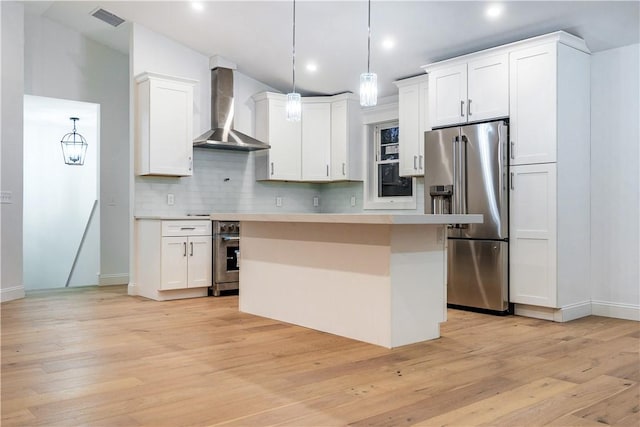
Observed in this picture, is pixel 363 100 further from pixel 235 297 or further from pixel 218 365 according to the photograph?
pixel 235 297

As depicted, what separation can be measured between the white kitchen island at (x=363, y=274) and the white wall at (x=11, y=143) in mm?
2573

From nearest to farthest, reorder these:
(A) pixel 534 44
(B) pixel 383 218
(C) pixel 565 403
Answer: (C) pixel 565 403
(B) pixel 383 218
(A) pixel 534 44

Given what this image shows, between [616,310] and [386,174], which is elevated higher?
[386,174]

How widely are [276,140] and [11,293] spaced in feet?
10.8

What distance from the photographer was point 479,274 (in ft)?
15.3

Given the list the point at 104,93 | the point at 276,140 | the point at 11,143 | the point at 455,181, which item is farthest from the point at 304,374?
the point at 104,93

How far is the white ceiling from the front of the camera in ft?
13.8

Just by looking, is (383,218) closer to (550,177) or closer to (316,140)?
(550,177)

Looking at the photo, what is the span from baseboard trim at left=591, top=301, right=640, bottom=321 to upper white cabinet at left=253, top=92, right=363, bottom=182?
3164 mm

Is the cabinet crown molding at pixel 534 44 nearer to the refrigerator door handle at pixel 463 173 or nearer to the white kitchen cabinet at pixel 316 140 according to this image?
the refrigerator door handle at pixel 463 173

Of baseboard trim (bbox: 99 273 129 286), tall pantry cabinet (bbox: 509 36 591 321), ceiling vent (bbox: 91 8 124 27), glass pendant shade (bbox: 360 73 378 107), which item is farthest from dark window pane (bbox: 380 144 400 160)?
baseboard trim (bbox: 99 273 129 286)

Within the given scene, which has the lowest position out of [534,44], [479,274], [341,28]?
[479,274]

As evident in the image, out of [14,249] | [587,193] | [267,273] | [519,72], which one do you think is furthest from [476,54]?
[14,249]

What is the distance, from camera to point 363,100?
3.56 metres
